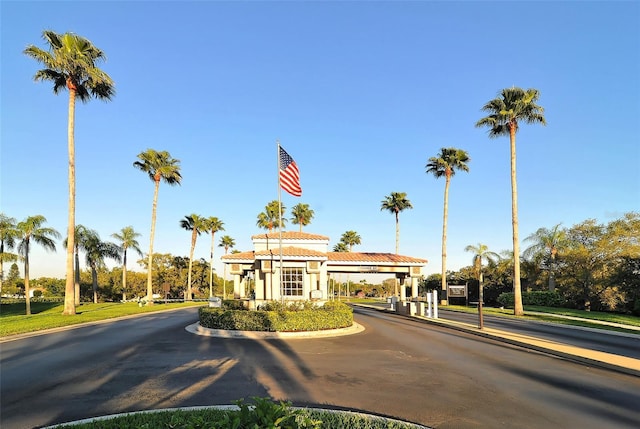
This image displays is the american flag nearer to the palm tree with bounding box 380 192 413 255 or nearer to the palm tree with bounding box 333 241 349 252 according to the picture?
the palm tree with bounding box 380 192 413 255

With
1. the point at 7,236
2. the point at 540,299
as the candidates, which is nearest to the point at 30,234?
the point at 7,236

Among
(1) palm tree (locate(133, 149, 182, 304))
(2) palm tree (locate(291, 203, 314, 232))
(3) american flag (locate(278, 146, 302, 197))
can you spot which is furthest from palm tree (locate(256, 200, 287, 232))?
(3) american flag (locate(278, 146, 302, 197))

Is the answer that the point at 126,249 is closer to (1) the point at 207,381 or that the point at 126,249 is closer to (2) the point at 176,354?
(2) the point at 176,354

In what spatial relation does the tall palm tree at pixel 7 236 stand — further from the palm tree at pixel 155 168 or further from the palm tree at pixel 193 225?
the palm tree at pixel 193 225

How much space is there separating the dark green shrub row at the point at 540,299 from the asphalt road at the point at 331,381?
31.2 meters

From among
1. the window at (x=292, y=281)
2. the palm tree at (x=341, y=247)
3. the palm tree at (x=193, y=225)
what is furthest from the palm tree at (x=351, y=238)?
the window at (x=292, y=281)

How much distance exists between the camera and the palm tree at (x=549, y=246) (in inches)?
1681

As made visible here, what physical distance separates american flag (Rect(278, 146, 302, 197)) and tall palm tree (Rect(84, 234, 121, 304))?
44.9 meters

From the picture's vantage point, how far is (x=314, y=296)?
24750 millimetres

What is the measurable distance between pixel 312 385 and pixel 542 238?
46295 millimetres

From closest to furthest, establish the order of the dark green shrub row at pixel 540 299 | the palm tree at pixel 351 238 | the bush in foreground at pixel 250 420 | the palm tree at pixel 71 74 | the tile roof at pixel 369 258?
the bush in foreground at pixel 250 420 → the palm tree at pixel 71 74 → the tile roof at pixel 369 258 → the dark green shrub row at pixel 540 299 → the palm tree at pixel 351 238

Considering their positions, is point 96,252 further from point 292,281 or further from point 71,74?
point 292,281

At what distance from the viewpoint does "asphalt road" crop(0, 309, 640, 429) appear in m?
6.43

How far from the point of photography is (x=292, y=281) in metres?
26.3
